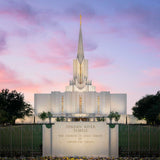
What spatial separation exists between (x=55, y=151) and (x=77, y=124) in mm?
1602

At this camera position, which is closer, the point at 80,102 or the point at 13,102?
the point at 13,102

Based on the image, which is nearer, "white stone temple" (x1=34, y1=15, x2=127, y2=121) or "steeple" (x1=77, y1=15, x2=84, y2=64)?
"white stone temple" (x1=34, y1=15, x2=127, y2=121)

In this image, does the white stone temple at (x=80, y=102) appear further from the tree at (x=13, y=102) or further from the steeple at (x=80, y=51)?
the tree at (x=13, y=102)

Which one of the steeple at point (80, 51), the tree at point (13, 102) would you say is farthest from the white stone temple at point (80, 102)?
the tree at point (13, 102)

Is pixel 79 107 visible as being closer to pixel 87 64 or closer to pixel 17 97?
pixel 87 64

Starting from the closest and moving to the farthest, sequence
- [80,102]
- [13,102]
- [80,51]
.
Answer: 1. [13,102]
2. [80,102]
3. [80,51]

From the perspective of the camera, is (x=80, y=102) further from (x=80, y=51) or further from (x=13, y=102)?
(x=13, y=102)

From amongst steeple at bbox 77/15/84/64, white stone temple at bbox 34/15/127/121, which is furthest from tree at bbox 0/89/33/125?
steeple at bbox 77/15/84/64

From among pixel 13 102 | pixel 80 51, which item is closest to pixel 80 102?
pixel 80 51

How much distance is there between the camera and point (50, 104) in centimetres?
7744

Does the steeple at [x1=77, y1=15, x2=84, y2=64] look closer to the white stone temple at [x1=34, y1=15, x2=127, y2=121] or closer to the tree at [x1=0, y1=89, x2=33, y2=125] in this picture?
the white stone temple at [x1=34, y1=15, x2=127, y2=121]

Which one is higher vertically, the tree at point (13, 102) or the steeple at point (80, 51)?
the steeple at point (80, 51)

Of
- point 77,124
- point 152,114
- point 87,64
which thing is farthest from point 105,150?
point 87,64

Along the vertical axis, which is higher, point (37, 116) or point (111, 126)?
point (111, 126)
